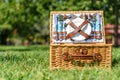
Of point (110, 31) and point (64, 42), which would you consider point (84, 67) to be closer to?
point (64, 42)

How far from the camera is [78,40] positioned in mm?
11219

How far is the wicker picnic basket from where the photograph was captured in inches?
414

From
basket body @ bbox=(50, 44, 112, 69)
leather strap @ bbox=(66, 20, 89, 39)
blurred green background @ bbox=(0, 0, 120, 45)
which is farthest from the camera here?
blurred green background @ bbox=(0, 0, 120, 45)

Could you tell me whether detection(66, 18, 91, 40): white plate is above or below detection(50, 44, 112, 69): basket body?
above

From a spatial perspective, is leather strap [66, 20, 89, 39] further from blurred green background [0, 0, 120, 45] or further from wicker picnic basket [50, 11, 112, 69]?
blurred green background [0, 0, 120, 45]

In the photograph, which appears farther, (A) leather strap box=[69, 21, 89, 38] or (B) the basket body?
(A) leather strap box=[69, 21, 89, 38]

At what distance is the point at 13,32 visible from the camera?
85.3 metres

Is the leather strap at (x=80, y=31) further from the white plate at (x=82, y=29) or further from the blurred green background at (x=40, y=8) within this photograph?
the blurred green background at (x=40, y=8)

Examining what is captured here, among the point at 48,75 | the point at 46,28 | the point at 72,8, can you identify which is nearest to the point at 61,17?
the point at 48,75

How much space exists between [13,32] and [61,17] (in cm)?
7446

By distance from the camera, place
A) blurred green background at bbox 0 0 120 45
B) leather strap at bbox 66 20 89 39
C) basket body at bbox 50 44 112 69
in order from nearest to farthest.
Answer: basket body at bbox 50 44 112 69 < leather strap at bbox 66 20 89 39 < blurred green background at bbox 0 0 120 45

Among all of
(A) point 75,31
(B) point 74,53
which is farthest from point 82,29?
(B) point 74,53

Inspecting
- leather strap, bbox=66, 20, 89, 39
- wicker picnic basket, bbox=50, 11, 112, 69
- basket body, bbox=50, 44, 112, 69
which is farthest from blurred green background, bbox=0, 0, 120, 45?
basket body, bbox=50, 44, 112, 69

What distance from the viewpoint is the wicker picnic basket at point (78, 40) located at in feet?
34.5
